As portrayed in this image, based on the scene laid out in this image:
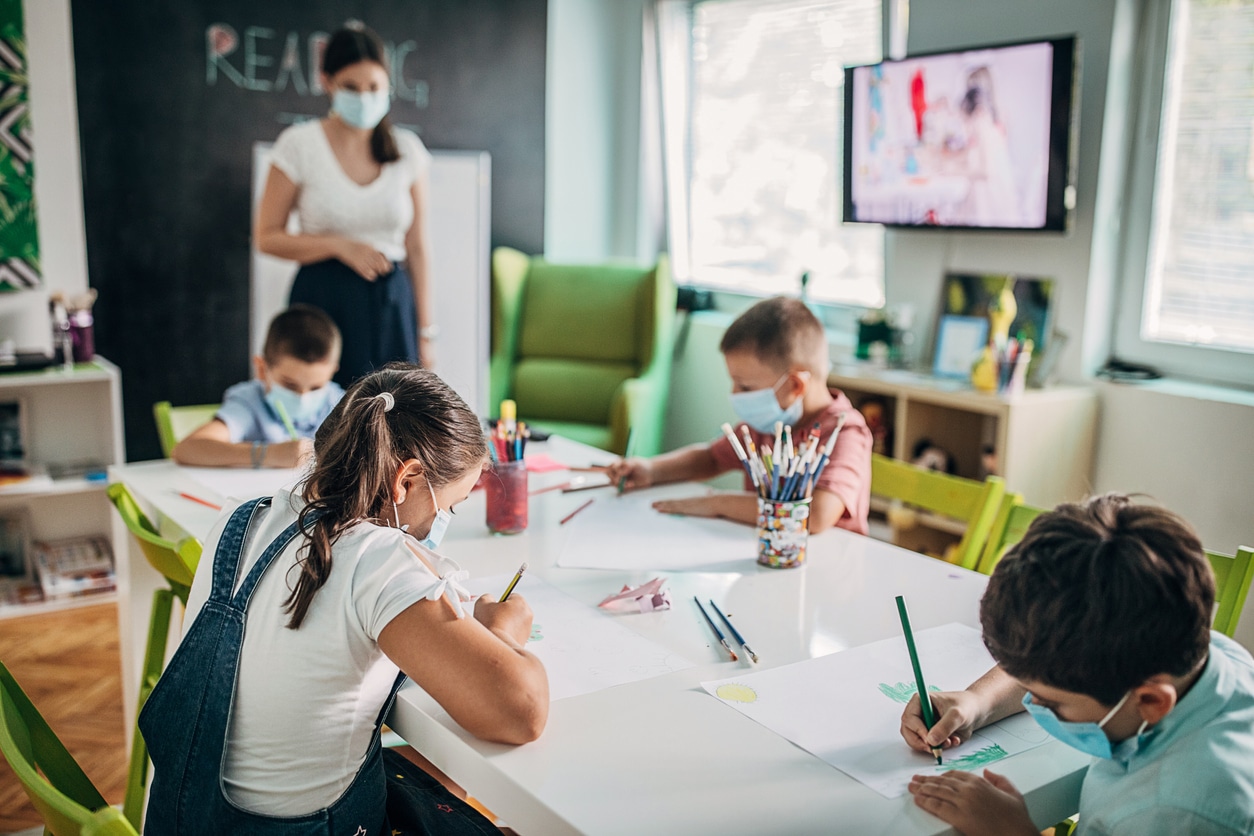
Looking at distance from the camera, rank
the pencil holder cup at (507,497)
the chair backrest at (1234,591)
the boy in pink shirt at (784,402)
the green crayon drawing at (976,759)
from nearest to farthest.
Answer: the green crayon drawing at (976,759)
the chair backrest at (1234,591)
the pencil holder cup at (507,497)
the boy in pink shirt at (784,402)

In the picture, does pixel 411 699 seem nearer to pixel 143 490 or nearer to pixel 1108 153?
pixel 143 490

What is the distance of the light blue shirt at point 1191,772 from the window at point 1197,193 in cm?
231

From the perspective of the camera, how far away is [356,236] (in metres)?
3.24

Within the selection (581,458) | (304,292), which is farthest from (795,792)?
(304,292)

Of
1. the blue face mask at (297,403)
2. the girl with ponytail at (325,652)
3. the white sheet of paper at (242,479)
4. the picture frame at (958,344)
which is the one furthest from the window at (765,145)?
the girl with ponytail at (325,652)

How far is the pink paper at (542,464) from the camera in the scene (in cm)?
229

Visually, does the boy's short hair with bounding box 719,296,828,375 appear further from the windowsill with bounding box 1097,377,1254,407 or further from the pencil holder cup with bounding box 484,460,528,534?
the windowsill with bounding box 1097,377,1254,407

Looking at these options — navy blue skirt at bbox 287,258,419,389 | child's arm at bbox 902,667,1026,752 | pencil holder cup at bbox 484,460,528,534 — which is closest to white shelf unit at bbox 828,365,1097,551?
navy blue skirt at bbox 287,258,419,389

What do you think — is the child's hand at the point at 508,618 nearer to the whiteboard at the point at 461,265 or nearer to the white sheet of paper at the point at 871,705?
the white sheet of paper at the point at 871,705

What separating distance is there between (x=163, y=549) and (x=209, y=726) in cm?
56

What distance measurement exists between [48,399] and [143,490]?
1856mm

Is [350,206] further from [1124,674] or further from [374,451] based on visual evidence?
[1124,674]

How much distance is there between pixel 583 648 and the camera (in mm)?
1362

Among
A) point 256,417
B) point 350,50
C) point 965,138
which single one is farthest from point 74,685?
point 965,138
